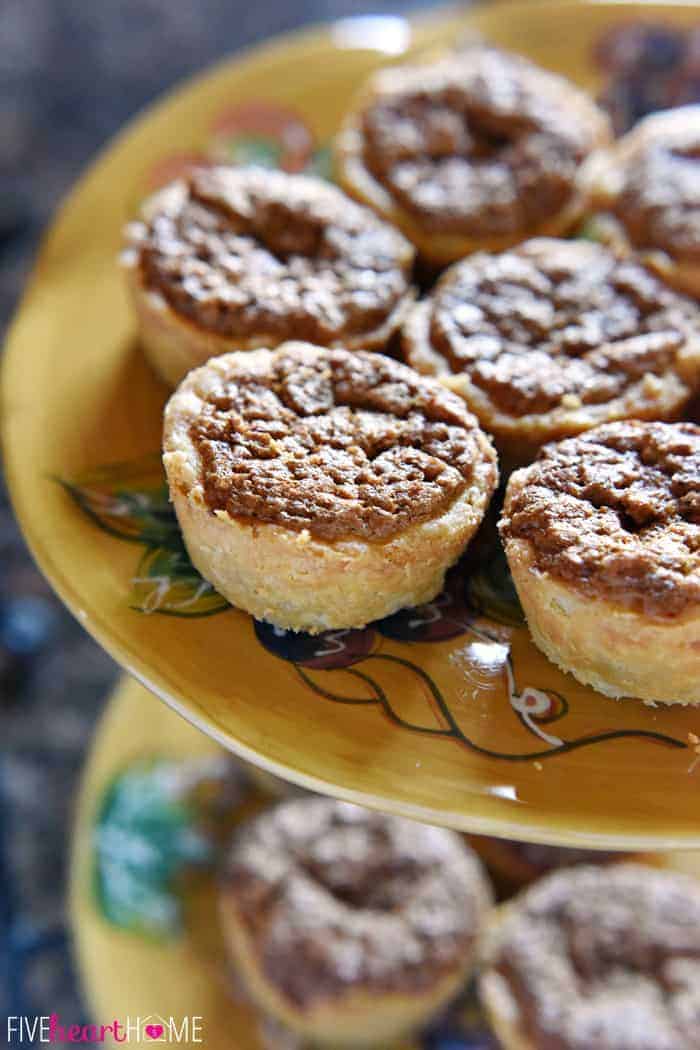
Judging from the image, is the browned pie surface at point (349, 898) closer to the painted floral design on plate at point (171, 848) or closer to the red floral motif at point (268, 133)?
the painted floral design on plate at point (171, 848)

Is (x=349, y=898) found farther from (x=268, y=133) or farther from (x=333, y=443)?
(x=268, y=133)

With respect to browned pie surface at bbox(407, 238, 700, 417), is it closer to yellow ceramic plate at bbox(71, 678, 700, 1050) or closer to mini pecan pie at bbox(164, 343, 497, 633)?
mini pecan pie at bbox(164, 343, 497, 633)

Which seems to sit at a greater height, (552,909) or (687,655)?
(687,655)

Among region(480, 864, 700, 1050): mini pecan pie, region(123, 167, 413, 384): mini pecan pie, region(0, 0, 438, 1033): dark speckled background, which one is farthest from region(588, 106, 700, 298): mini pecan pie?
region(0, 0, 438, 1033): dark speckled background

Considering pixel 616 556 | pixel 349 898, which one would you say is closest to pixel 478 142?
pixel 616 556

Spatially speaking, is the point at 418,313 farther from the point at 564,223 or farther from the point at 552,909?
the point at 552,909

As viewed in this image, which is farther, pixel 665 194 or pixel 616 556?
pixel 665 194

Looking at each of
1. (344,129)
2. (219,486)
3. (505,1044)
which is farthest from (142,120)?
(505,1044)
